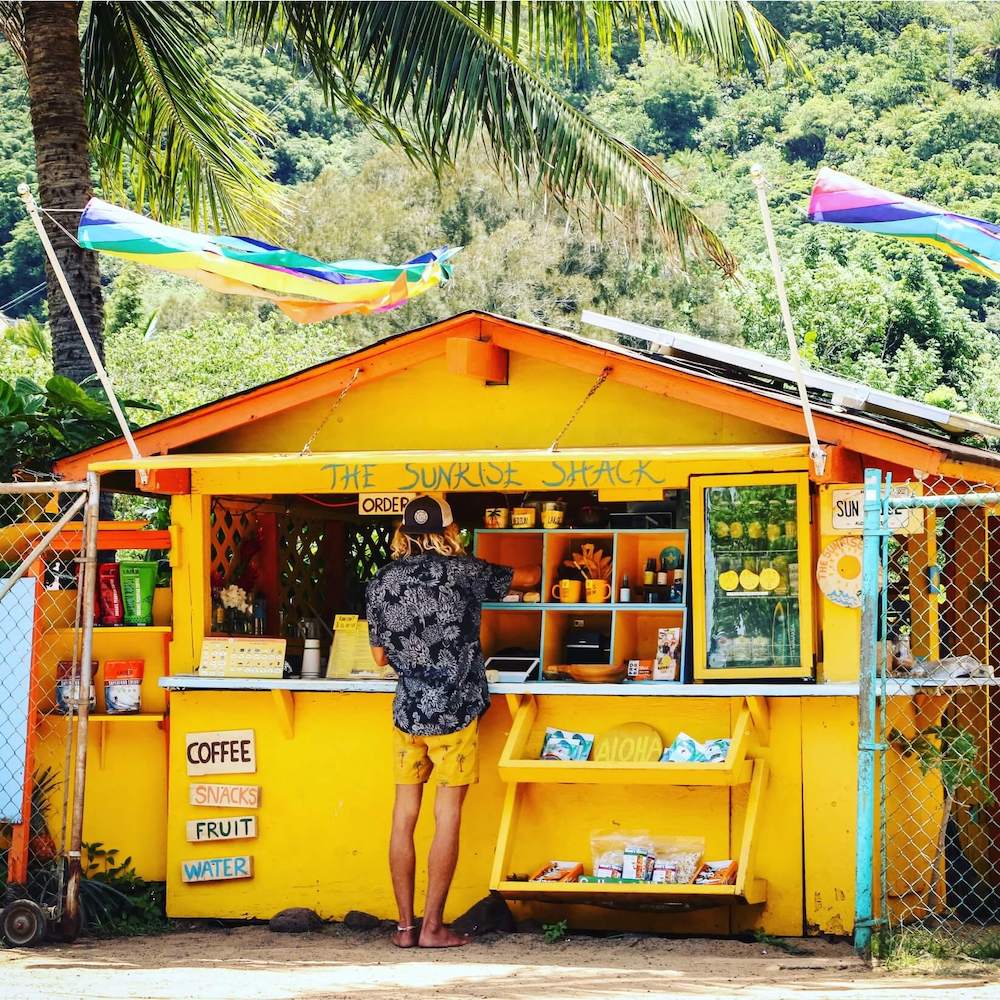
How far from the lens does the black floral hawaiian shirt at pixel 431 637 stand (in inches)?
285

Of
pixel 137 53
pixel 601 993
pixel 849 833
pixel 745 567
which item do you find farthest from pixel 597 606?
pixel 137 53

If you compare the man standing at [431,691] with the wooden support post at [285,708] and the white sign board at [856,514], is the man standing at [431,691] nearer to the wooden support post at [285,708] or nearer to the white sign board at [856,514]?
the wooden support post at [285,708]

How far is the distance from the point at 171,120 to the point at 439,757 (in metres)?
7.84

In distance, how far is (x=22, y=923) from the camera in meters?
7.15

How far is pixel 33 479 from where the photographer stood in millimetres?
9211

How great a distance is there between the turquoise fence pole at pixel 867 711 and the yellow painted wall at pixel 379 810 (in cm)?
78

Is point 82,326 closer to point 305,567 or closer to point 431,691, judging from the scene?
point 431,691

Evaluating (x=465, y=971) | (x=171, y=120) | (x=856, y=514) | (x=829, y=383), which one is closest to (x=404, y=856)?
(x=465, y=971)

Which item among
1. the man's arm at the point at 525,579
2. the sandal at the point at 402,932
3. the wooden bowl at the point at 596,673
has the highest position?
the man's arm at the point at 525,579

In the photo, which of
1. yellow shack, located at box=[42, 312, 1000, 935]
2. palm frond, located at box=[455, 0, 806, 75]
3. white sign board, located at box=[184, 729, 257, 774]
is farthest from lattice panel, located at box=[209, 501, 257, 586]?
palm frond, located at box=[455, 0, 806, 75]

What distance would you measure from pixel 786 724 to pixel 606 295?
29.1 metres

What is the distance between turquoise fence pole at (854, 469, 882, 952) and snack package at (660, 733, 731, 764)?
92 cm

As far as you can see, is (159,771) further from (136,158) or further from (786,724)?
(136,158)

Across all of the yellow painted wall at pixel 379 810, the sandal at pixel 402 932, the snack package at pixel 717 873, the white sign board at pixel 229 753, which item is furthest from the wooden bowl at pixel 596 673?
the white sign board at pixel 229 753
